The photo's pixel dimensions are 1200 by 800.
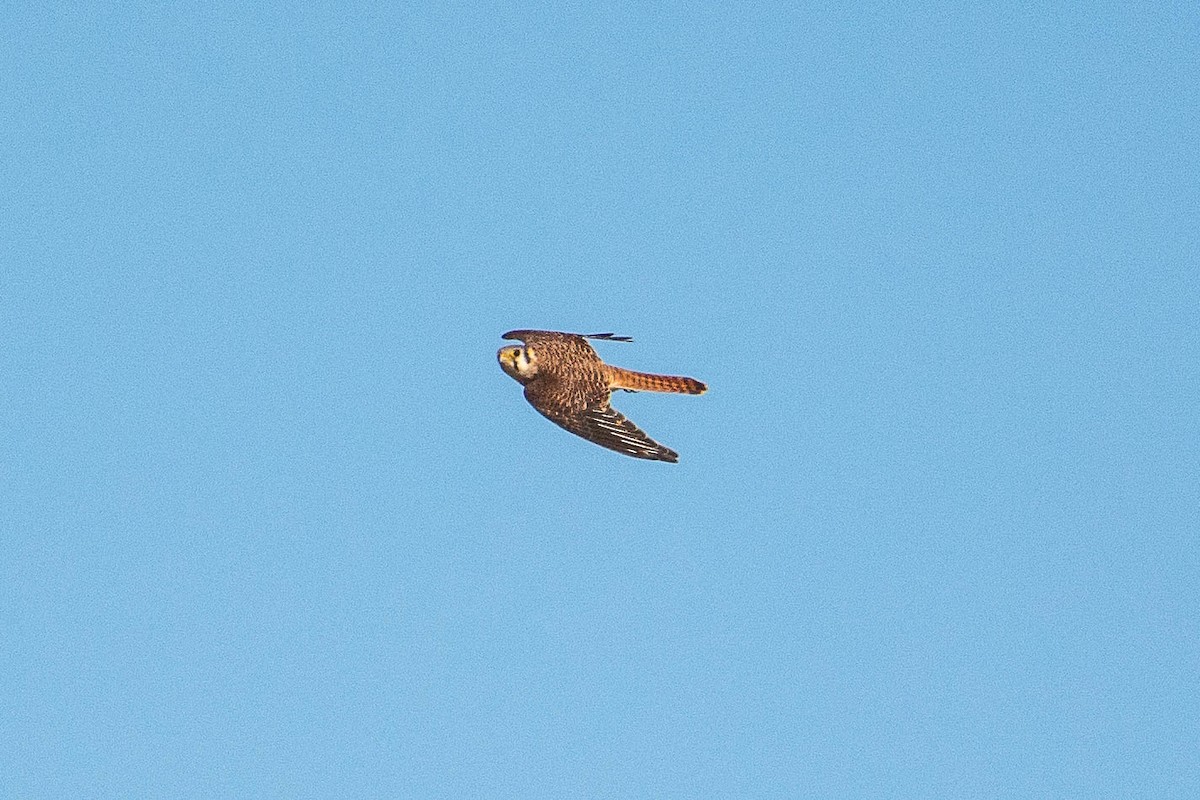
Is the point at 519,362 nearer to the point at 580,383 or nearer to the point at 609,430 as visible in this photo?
the point at 580,383

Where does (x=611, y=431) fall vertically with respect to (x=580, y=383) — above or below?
below

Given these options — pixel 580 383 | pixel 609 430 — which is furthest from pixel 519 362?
pixel 609 430

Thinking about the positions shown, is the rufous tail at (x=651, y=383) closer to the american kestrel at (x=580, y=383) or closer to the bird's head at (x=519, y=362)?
the american kestrel at (x=580, y=383)

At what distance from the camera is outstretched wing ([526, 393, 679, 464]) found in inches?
1272

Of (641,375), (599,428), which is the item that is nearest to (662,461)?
(599,428)

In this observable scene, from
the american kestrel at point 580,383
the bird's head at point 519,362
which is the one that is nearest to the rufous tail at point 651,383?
the american kestrel at point 580,383

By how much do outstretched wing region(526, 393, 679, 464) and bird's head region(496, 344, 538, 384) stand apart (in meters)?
0.36

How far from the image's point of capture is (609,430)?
3344 centimetres

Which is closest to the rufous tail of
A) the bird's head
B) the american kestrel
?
the american kestrel

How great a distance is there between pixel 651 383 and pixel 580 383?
1.77 m

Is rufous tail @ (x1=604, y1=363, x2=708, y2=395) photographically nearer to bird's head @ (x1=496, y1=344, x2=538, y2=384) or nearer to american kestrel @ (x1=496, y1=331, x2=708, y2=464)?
american kestrel @ (x1=496, y1=331, x2=708, y2=464)

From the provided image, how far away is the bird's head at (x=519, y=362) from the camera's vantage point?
34.8 meters

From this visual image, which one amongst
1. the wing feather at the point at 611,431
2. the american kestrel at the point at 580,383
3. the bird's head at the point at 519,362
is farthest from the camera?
the bird's head at the point at 519,362

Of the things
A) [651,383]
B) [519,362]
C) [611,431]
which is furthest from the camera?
[651,383]
